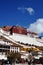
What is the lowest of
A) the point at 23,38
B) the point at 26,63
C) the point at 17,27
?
the point at 26,63

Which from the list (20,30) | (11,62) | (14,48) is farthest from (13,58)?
(20,30)

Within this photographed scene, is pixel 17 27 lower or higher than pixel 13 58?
higher

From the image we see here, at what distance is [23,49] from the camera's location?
64.9 m

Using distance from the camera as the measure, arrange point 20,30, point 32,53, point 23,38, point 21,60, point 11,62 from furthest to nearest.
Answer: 1. point 20,30
2. point 23,38
3. point 32,53
4. point 21,60
5. point 11,62

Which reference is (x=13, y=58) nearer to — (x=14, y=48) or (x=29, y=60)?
(x=29, y=60)

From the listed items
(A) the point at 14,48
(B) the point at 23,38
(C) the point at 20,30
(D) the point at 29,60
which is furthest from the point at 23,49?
(C) the point at 20,30

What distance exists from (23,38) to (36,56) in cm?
2251

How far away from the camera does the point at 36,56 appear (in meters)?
61.9

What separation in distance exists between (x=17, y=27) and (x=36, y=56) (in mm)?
41048

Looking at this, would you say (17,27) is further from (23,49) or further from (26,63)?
(26,63)

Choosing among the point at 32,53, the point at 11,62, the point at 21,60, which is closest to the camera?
the point at 11,62

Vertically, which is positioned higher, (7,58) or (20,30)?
(20,30)

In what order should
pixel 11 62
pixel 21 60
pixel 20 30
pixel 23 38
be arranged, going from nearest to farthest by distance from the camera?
pixel 11 62 → pixel 21 60 → pixel 23 38 → pixel 20 30

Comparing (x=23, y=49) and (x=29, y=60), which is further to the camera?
(x=23, y=49)
